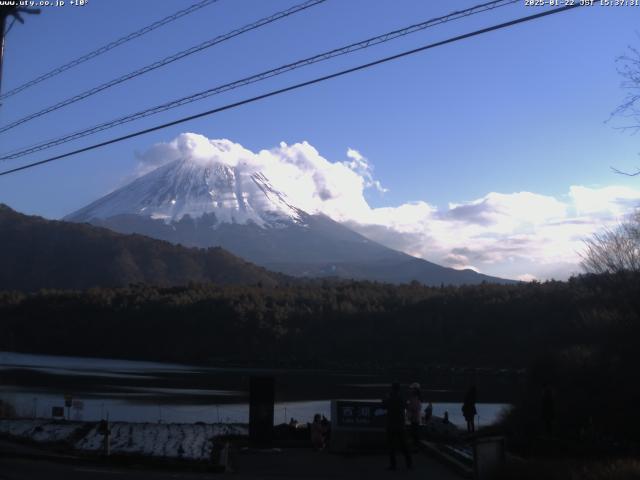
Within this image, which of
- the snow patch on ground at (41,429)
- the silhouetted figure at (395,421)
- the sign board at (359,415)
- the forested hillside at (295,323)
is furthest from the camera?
the forested hillside at (295,323)

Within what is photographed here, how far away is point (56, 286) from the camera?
586 feet

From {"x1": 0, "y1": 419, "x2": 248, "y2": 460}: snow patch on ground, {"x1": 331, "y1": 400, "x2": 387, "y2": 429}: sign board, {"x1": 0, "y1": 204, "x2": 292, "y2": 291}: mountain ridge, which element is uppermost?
{"x1": 0, "y1": 204, "x2": 292, "y2": 291}: mountain ridge

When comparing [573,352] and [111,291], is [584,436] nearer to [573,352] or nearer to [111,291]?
[573,352]

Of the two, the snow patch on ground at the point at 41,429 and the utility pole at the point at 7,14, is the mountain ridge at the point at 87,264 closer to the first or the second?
the snow patch on ground at the point at 41,429

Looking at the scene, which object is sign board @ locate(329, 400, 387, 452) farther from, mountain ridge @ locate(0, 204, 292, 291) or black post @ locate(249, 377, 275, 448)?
mountain ridge @ locate(0, 204, 292, 291)

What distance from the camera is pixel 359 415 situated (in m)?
17.3

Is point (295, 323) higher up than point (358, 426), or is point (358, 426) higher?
point (295, 323)

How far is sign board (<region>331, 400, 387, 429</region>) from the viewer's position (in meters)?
17.2

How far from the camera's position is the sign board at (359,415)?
17228 mm

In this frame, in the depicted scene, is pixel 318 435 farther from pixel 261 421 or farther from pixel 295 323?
pixel 295 323

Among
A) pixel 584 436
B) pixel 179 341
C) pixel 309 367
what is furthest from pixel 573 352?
pixel 179 341

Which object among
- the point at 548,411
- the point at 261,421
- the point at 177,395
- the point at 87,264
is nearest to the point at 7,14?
the point at 261,421

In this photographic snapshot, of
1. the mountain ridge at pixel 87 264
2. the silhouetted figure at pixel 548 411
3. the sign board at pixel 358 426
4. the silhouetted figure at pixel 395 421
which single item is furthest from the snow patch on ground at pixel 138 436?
the mountain ridge at pixel 87 264

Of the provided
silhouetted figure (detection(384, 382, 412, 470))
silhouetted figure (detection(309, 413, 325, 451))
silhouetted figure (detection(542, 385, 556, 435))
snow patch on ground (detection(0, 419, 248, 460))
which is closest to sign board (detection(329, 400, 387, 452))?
silhouetted figure (detection(309, 413, 325, 451))
